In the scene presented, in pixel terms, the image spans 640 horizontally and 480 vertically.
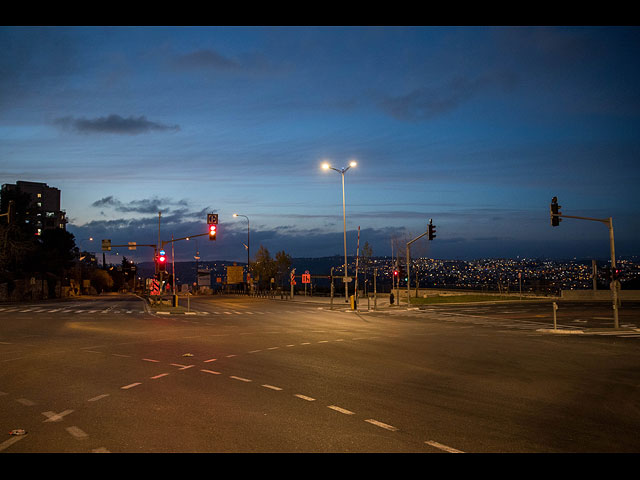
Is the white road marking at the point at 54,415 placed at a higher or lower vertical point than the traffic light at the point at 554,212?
lower

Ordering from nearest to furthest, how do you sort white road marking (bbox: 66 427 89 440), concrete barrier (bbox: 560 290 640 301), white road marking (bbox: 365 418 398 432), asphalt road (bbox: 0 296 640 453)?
asphalt road (bbox: 0 296 640 453) < white road marking (bbox: 66 427 89 440) < white road marking (bbox: 365 418 398 432) < concrete barrier (bbox: 560 290 640 301)

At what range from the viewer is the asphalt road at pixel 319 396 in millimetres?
6902

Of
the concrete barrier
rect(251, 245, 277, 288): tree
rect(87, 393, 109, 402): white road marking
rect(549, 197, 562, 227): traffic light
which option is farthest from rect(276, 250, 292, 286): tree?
rect(87, 393, 109, 402): white road marking

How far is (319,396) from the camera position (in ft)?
31.9

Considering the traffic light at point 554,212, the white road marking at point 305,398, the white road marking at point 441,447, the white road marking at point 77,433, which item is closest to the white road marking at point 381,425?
the white road marking at point 441,447

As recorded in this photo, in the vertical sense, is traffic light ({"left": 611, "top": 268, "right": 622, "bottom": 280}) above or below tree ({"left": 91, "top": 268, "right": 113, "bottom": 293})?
above

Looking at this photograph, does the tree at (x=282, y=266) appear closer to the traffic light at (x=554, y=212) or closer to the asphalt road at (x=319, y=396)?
the traffic light at (x=554, y=212)

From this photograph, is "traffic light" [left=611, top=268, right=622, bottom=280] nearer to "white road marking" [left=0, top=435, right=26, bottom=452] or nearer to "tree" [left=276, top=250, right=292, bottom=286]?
"white road marking" [left=0, top=435, right=26, bottom=452]

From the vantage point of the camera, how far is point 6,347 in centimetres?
1728

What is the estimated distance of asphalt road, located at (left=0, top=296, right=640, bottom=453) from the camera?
272 inches

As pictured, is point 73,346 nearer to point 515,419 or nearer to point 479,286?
point 515,419

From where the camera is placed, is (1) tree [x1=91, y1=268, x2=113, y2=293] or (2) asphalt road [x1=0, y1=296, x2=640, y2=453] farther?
(1) tree [x1=91, y1=268, x2=113, y2=293]
